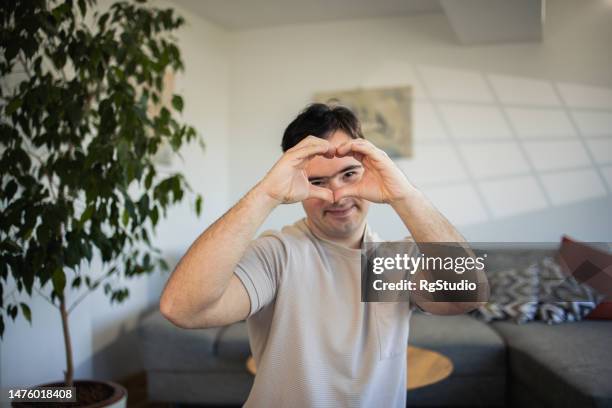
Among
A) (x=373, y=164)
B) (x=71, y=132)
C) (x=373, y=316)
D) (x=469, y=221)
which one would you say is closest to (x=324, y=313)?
(x=373, y=316)

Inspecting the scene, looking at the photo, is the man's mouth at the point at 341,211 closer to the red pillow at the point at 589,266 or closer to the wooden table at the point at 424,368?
the red pillow at the point at 589,266

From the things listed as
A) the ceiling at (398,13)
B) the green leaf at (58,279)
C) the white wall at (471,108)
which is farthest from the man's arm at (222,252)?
the white wall at (471,108)

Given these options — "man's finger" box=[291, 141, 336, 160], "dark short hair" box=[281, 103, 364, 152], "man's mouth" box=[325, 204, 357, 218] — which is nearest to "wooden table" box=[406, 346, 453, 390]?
"man's mouth" box=[325, 204, 357, 218]

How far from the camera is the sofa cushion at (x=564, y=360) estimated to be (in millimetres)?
1915

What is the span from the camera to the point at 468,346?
8.66ft

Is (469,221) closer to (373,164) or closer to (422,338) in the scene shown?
(422,338)

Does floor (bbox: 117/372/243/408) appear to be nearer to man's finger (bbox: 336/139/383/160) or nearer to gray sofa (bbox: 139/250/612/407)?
gray sofa (bbox: 139/250/612/407)

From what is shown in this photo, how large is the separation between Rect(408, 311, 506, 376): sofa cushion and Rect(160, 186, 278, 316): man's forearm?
2.02 m

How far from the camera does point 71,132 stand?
169 centimetres

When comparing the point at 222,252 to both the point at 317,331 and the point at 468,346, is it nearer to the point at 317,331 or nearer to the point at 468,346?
the point at 317,331

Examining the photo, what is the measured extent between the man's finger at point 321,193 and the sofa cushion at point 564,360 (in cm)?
149

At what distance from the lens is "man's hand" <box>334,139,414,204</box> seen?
0.92m

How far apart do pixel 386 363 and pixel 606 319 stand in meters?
1.62

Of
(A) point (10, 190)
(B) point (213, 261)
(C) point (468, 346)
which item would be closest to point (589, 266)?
(B) point (213, 261)
